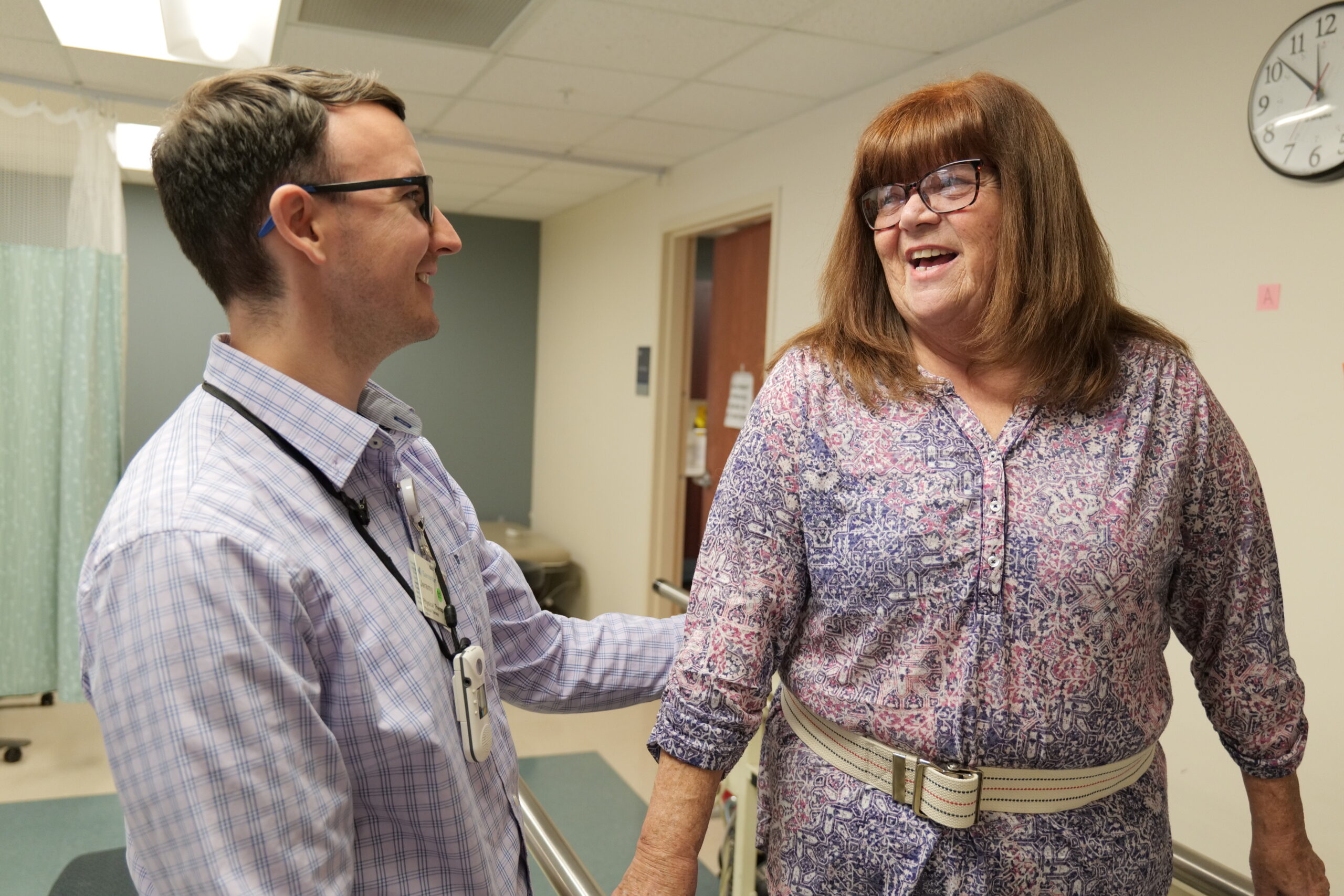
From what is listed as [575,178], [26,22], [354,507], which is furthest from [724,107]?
[354,507]

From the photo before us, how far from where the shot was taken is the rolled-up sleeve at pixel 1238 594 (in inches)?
43.4

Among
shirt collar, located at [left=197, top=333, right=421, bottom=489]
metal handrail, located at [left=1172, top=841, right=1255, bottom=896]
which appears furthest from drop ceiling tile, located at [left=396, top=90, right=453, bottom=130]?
metal handrail, located at [left=1172, top=841, right=1255, bottom=896]

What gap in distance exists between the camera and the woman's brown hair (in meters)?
1.10

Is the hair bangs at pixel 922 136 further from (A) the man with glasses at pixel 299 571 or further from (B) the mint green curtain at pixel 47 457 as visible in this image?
(B) the mint green curtain at pixel 47 457

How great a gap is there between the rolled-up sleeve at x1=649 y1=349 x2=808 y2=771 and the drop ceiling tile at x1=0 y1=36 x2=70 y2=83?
11.3 ft

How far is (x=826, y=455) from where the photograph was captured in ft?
3.53

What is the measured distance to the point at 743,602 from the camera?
1076 mm

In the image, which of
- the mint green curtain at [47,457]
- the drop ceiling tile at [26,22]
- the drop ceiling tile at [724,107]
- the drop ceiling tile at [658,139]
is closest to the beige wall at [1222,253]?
the drop ceiling tile at [724,107]

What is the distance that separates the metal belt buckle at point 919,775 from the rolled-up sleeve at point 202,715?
0.56 m

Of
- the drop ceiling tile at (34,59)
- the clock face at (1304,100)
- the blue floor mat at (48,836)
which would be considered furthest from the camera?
the drop ceiling tile at (34,59)

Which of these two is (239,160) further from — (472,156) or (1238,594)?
(472,156)

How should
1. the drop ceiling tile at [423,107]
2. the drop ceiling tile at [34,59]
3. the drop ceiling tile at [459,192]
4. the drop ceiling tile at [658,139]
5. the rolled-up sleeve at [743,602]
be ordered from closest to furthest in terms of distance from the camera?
the rolled-up sleeve at [743,602], the drop ceiling tile at [34,59], the drop ceiling tile at [423,107], the drop ceiling tile at [658,139], the drop ceiling tile at [459,192]

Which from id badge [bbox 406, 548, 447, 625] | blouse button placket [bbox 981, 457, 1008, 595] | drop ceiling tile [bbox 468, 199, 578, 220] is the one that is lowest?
id badge [bbox 406, 548, 447, 625]

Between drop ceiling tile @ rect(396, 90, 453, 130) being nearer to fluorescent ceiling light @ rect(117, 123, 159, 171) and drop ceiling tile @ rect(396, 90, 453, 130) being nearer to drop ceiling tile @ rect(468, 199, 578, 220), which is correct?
fluorescent ceiling light @ rect(117, 123, 159, 171)
